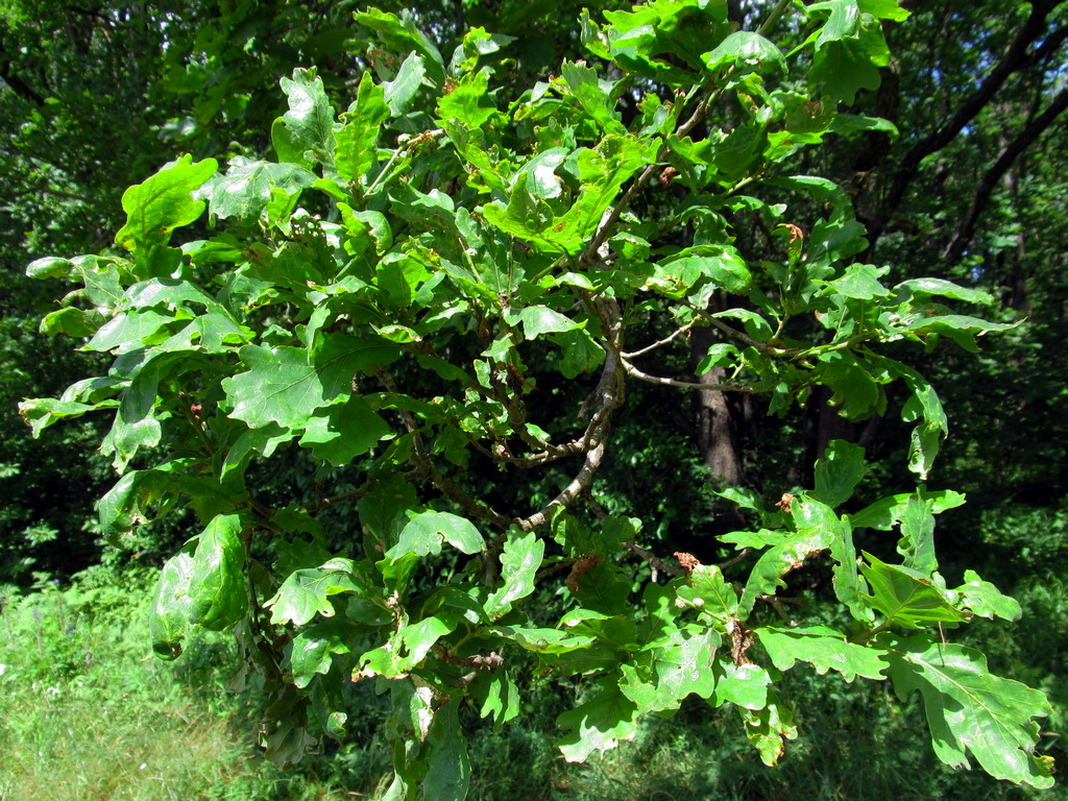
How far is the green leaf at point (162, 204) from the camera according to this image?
3.84ft

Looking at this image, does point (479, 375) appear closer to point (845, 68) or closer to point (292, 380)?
point (292, 380)

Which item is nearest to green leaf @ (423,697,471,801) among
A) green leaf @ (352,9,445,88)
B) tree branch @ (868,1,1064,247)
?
green leaf @ (352,9,445,88)

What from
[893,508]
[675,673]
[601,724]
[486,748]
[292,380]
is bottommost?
[486,748]

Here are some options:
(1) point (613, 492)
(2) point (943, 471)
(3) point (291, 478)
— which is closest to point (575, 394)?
(1) point (613, 492)

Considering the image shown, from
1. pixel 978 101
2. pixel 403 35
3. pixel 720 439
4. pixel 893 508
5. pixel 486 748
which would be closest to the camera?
pixel 893 508

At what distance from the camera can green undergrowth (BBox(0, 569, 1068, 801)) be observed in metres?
3.61

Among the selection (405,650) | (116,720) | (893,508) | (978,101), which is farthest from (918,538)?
(116,720)

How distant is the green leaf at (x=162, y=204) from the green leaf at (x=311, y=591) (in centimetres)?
62

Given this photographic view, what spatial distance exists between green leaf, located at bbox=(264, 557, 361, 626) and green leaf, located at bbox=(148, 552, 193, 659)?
0.14m

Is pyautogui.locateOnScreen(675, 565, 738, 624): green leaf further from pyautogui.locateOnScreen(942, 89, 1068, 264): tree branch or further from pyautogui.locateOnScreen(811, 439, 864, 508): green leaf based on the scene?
pyautogui.locateOnScreen(942, 89, 1068, 264): tree branch

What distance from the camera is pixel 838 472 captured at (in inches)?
58.5

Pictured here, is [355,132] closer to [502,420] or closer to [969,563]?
[502,420]

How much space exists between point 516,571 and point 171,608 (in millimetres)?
576

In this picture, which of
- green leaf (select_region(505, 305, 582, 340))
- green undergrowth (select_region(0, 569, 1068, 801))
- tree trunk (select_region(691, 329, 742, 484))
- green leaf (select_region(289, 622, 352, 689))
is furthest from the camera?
tree trunk (select_region(691, 329, 742, 484))
